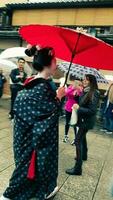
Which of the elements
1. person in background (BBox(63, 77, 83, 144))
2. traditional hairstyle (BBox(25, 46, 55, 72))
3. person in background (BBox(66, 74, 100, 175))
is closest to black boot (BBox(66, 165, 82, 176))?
person in background (BBox(66, 74, 100, 175))

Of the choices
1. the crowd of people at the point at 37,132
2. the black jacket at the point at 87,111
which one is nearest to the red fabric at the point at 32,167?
the crowd of people at the point at 37,132

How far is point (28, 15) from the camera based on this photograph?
62.7 ft

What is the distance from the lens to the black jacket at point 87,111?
16.5 ft

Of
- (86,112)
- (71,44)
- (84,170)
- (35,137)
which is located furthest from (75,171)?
(71,44)

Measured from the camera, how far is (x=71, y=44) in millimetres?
3783

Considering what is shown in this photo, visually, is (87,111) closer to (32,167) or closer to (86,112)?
(86,112)

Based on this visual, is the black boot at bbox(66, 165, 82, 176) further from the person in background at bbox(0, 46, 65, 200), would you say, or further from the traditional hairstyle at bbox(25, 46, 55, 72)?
the traditional hairstyle at bbox(25, 46, 55, 72)

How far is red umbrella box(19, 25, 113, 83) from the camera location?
3470mm

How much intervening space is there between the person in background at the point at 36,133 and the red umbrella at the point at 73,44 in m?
0.27

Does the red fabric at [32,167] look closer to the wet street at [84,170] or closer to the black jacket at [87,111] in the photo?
the wet street at [84,170]

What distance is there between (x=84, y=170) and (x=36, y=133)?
91.4 inches

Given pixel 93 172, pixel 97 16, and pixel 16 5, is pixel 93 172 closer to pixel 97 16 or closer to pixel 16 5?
pixel 97 16

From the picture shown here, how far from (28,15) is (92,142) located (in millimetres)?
13246

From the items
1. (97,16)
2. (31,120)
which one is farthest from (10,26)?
(31,120)
